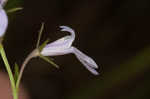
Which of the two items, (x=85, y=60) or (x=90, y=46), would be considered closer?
(x=85, y=60)

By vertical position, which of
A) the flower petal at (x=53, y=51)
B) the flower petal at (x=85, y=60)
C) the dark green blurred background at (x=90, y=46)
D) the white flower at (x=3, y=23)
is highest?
the white flower at (x=3, y=23)

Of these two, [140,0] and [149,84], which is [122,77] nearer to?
[149,84]

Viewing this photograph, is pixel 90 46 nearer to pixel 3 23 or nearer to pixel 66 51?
pixel 66 51

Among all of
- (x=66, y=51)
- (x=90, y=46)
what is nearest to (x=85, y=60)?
(x=66, y=51)

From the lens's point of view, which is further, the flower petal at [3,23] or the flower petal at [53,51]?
the flower petal at [53,51]

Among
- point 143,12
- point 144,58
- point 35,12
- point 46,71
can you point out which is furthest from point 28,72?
point 143,12

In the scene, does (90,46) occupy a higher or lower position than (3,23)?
lower

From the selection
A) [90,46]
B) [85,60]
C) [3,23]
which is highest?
[3,23]

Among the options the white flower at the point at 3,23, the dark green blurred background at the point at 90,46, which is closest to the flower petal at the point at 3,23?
the white flower at the point at 3,23

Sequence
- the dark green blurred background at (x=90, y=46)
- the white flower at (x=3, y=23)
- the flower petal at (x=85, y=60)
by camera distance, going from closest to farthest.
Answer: the white flower at (x=3, y=23) < the flower petal at (x=85, y=60) < the dark green blurred background at (x=90, y=46)

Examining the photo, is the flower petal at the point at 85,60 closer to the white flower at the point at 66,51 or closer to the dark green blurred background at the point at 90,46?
the white flower at the point at 66,51
